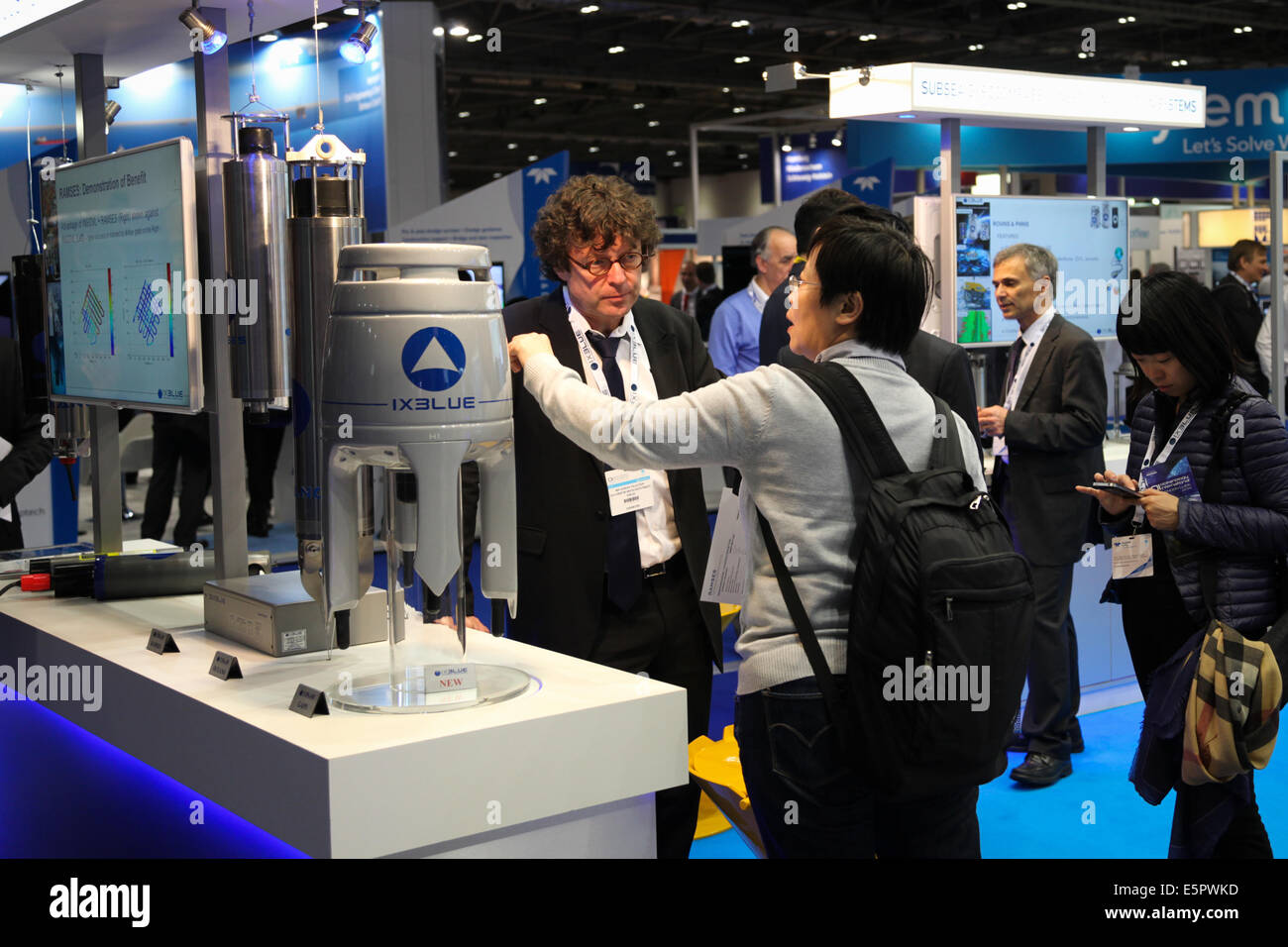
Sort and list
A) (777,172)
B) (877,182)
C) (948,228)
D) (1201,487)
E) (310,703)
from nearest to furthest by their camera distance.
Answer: (310,703), (1201,487), (948,228), (877,182), (777,172)

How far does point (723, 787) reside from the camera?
9.36 feet

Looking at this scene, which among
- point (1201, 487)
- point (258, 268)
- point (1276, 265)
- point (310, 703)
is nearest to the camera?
point (310, 703)

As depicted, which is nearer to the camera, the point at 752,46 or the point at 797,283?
the point at 797,283

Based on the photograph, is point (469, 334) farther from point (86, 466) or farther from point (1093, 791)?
point (86, 466)

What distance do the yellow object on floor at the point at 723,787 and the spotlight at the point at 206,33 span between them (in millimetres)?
1591

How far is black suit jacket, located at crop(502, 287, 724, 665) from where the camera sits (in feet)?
8.17

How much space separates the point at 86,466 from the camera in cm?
996

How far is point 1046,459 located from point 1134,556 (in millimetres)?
1573

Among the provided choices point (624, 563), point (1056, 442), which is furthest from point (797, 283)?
point (1056, 442)

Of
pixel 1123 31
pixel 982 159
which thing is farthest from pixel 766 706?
pixel 1123 31

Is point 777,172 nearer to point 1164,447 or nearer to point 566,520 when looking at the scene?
point 1164,447

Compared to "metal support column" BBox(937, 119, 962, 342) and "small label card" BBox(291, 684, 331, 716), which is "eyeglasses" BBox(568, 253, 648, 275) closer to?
"small label card" BBox(291, 684, 331, 716)

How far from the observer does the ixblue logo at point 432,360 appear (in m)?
1.60

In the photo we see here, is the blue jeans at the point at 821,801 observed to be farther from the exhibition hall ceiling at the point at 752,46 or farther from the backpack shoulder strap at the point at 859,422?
the exhibition hall ceiling at the point at 752,46
